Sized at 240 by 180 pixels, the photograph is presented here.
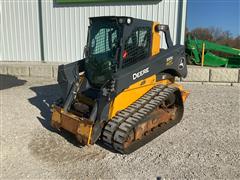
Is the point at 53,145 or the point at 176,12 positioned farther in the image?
the point at 176,12

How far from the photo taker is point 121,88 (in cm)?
439

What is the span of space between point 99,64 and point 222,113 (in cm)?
329

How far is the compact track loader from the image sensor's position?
432 centimetres

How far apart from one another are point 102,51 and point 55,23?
6.94 meters

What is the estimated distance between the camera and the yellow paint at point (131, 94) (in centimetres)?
445

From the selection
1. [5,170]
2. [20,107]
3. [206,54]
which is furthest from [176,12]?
[5,170]

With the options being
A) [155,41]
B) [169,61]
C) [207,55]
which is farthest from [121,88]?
[207,55]

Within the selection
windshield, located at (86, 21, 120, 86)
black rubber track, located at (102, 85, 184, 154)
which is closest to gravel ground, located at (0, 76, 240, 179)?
black rubber track, located at (102, 85, 184, 154)

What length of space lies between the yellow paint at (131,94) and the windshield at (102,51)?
467mm

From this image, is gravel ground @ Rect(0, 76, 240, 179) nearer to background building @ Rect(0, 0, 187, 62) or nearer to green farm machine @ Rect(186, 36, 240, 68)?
green farm machine @ Rect(186, 36, 240, 68)

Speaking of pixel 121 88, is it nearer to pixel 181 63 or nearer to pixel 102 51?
pixel 102 51

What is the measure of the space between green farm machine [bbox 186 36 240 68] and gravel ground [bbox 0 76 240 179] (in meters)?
4.16

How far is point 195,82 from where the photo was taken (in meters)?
9.45

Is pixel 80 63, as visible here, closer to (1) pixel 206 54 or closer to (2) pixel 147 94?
(2) pixel 147 94
